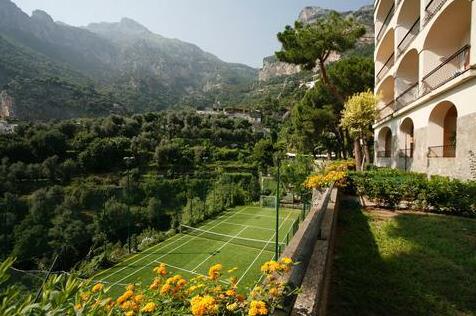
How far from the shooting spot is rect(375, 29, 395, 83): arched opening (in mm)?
17641

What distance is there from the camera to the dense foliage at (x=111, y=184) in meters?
11.2

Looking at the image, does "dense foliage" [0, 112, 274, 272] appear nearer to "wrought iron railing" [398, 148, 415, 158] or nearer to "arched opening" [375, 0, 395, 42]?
"wrought iron railing" [398, 148, 415, 158]

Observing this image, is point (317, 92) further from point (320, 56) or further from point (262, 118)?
Answer: point (262, 118)

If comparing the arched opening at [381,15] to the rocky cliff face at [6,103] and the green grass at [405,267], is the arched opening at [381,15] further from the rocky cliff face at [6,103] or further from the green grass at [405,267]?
the rocky cliff face at [6,103]

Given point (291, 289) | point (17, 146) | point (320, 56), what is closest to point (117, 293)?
point (291, 289)

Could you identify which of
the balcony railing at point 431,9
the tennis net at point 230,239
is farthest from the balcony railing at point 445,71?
the tennis net at point 230,239

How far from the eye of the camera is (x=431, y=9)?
10.9 metres

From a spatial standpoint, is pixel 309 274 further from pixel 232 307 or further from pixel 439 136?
pixel 439 136

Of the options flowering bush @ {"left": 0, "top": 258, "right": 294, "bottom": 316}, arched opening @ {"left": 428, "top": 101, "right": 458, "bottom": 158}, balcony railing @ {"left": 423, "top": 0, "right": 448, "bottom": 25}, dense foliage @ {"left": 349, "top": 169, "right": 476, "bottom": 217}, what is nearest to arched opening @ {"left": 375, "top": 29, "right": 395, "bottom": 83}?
balcony railing @ {"left": 423, "top": 0, "right": 448, "bottom": 25}

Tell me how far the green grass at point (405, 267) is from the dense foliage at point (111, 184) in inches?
135

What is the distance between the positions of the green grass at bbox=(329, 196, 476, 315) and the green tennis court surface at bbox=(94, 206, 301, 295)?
4743 millimetres

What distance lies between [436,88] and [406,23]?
6.24 meters

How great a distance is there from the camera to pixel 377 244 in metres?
5.85

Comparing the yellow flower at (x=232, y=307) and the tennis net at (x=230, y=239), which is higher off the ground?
the yellow flower at (x=232, y=307)
